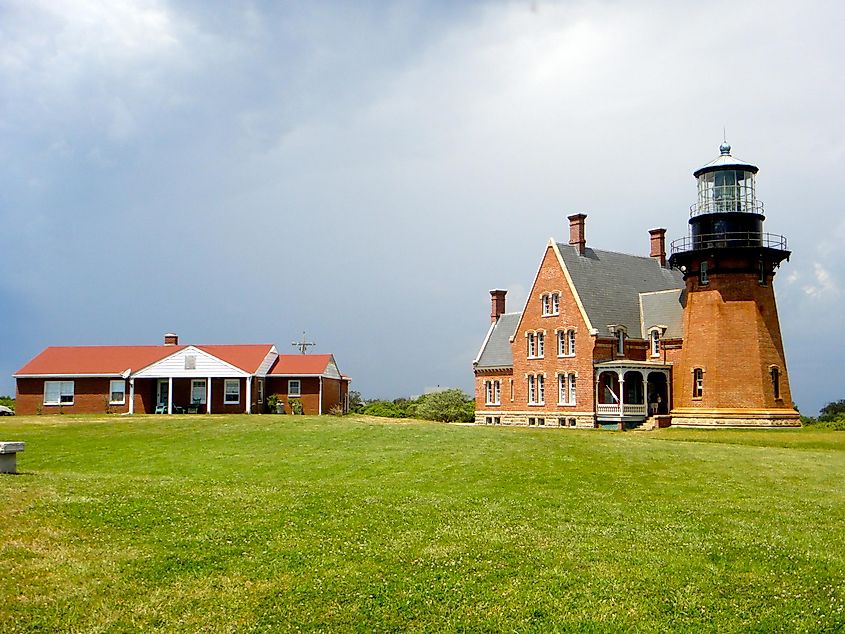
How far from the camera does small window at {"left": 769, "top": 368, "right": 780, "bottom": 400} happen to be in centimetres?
4562

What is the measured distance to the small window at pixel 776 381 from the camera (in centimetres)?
4562

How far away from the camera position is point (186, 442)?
3030 cm

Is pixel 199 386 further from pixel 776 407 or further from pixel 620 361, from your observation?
pixel 776 407

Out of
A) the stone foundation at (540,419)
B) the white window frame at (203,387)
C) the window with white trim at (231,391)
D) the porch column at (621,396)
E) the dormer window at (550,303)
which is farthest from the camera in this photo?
the white window frame at (203,387)

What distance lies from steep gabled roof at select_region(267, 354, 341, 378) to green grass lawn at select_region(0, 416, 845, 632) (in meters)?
33.9

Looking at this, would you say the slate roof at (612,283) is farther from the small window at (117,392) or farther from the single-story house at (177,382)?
the small window at (117,392)

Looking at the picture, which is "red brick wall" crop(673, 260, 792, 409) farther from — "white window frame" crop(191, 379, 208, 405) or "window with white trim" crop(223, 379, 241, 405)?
"white window frame" crop(191, 379, 208, 405)

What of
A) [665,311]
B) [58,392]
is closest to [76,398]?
[58,392]

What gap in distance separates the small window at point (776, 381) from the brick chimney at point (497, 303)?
23.3 m

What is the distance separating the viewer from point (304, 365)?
56000mm

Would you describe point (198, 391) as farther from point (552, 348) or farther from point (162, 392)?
point (552, 348)

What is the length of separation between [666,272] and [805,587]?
49.4 m

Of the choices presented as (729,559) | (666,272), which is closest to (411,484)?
(729,559)

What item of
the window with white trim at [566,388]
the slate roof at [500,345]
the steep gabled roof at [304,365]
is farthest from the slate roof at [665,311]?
the steep gabled roof at [304,365]
